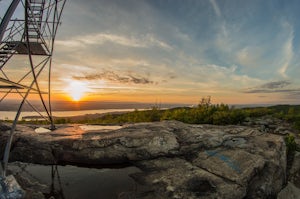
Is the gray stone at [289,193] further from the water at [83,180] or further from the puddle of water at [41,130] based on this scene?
the puddle of water at [41,130]

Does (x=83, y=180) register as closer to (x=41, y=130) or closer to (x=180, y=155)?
(x=180, y=155)

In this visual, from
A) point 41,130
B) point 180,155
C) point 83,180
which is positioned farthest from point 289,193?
point 41,130

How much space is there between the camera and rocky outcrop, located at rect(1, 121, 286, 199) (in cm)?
1140

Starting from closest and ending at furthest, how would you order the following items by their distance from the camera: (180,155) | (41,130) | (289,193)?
(289,193)
(180,155)
(41,130)

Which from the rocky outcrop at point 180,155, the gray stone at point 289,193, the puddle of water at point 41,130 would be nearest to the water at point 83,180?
the rocky outcrop at point 180,155

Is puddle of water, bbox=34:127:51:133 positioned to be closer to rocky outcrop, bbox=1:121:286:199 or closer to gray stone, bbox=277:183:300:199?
rocky outcrop, bbox=1:121:286:199

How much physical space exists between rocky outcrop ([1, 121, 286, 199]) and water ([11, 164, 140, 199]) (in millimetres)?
691

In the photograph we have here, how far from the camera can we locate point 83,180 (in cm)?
1275

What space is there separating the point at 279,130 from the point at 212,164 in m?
19.1

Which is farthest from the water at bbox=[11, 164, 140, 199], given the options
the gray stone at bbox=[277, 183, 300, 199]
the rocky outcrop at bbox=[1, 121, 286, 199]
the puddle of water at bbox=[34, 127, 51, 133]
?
the gray stone at bbox=[277, 183, 300, 199]

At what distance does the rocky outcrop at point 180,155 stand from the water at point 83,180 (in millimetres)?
691

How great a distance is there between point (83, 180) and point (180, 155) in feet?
19.2

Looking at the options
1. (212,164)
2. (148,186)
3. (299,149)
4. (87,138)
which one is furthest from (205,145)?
(299,149)

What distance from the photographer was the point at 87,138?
51.3ft
